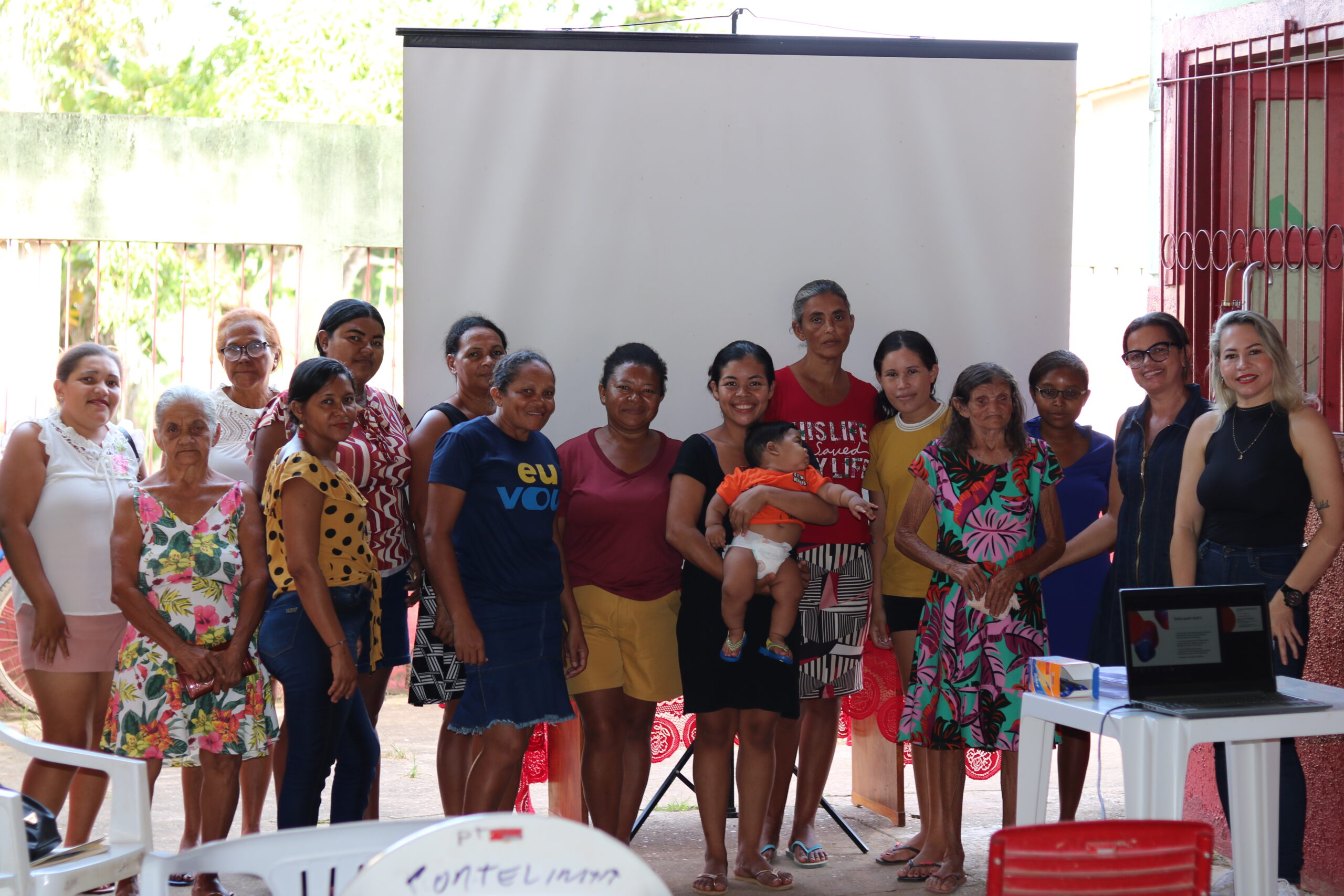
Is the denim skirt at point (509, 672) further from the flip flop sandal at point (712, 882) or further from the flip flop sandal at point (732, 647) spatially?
the flip flop sandal at point (712, 882)

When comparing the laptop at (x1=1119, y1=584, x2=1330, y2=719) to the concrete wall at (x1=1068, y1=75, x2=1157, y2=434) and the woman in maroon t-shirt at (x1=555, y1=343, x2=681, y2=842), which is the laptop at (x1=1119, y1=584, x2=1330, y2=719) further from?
the concrete wall at (x1=1068, y1=75, x2=1157, y2=434)

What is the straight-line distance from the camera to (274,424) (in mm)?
3779

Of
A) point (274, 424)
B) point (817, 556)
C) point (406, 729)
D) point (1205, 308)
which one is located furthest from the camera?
point (406, 729)

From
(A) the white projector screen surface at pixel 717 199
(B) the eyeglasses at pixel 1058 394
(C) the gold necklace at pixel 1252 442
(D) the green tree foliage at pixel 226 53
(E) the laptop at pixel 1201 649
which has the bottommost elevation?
(E) the laptop at pixel 1201 649

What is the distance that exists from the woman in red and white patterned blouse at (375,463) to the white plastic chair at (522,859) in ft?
6.74

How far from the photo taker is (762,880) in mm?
3902

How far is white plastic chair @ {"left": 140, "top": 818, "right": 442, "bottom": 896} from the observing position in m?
1.98

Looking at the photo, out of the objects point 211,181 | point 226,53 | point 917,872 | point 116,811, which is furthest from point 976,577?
point 226,53

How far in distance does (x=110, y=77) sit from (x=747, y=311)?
34.3 feet

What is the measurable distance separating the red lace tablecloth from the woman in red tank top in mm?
283

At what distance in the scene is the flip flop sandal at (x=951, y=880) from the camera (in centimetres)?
389

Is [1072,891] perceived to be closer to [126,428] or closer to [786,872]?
[786,872]

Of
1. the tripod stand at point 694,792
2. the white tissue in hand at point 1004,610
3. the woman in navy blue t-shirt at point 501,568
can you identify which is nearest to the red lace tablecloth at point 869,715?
the tripod stand at point 694,792

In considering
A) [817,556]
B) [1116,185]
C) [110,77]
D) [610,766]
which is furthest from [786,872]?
[110,77]
